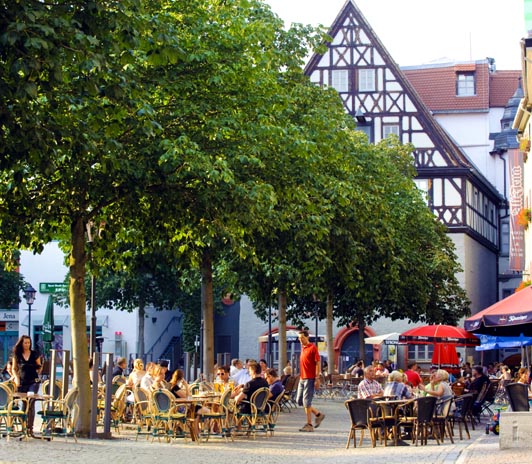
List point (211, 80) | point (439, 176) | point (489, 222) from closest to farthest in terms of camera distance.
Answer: point (211, 80), point (439, 176), point (489, 222)

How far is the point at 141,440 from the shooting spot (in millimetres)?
20328

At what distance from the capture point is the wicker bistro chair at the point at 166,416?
19.6 metres

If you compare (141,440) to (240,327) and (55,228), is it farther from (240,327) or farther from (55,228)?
(240,327)

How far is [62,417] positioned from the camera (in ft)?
63.2

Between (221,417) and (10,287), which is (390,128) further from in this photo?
(221,417)

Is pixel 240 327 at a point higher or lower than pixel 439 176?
lower

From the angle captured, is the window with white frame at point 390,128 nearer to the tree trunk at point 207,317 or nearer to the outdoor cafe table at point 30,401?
the tree trunk at point 207,317

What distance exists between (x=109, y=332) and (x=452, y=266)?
77.4ft

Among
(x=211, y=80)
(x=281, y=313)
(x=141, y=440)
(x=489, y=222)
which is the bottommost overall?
(x=141, y=440)

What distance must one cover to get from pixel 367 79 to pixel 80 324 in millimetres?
43123

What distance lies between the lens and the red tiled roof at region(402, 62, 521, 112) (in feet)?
240

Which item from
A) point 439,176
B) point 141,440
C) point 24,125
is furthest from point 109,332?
point 24,125

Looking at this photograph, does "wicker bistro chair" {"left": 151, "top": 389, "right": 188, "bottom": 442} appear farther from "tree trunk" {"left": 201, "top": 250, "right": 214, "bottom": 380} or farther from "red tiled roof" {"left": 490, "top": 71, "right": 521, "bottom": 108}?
"red tiled roof" {"left": 490, "top": 71, "right": 521, "bottom": 108}

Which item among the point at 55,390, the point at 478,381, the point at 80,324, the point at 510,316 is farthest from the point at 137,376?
the point at 510,316
